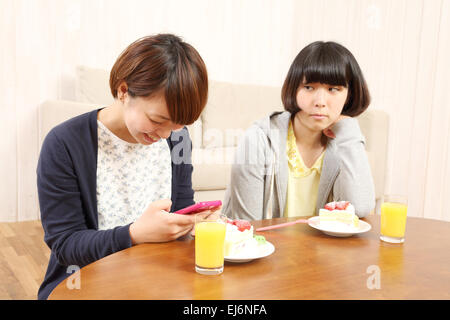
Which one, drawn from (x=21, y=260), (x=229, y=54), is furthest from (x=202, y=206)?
(x=229, y=54)

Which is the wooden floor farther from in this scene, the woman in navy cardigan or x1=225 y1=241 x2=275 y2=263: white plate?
x1=225 y1=241 x2=275 y2=263: white plate

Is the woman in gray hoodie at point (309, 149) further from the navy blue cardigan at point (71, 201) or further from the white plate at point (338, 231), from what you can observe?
the navy blue cardigan at point (71, 201)

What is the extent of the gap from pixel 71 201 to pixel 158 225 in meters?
0.26

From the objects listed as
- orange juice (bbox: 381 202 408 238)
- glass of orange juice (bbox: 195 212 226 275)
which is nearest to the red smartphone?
glass of orange juice (bbox: 195 212 226 275)

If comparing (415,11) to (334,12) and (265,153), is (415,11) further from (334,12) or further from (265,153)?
(265,153)

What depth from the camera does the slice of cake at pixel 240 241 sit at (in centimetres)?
81

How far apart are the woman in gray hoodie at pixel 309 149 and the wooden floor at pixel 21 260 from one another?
38.9 inches

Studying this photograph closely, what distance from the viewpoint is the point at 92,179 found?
3.42 feet

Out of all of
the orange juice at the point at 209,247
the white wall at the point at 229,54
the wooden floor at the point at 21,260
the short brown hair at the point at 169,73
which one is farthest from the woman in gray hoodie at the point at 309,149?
the white wall at the point at 229,54

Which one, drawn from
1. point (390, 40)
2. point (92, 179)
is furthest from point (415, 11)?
point (92, 179)

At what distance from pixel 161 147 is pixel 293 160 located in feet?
1.83

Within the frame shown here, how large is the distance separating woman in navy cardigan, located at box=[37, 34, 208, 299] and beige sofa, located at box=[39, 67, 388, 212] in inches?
60.3

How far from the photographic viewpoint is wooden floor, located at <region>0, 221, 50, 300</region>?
1.78 meters

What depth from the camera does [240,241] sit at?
32.7 inches
